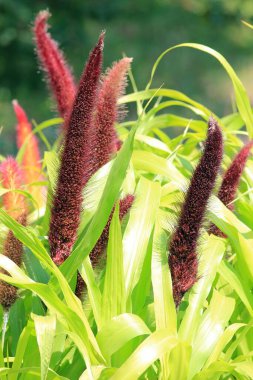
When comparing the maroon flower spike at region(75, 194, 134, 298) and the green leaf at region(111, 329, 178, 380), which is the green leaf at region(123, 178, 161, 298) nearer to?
the maroon flower spike at region(75, 194, 134, 298)

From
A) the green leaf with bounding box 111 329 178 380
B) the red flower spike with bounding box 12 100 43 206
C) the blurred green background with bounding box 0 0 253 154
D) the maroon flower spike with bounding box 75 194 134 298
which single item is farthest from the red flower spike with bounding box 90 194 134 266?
the blurred green background with bounding box 0 0 253 154

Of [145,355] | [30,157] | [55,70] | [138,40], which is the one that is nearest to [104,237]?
[145,355]

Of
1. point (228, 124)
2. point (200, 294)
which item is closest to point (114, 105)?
point (200, 294)

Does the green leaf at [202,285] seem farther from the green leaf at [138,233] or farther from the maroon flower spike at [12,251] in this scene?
the maroon flower spike at [12,251]

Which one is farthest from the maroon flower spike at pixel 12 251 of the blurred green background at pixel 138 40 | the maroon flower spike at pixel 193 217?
the blurred green background at pixel 138 40

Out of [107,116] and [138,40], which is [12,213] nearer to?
[107,116]
